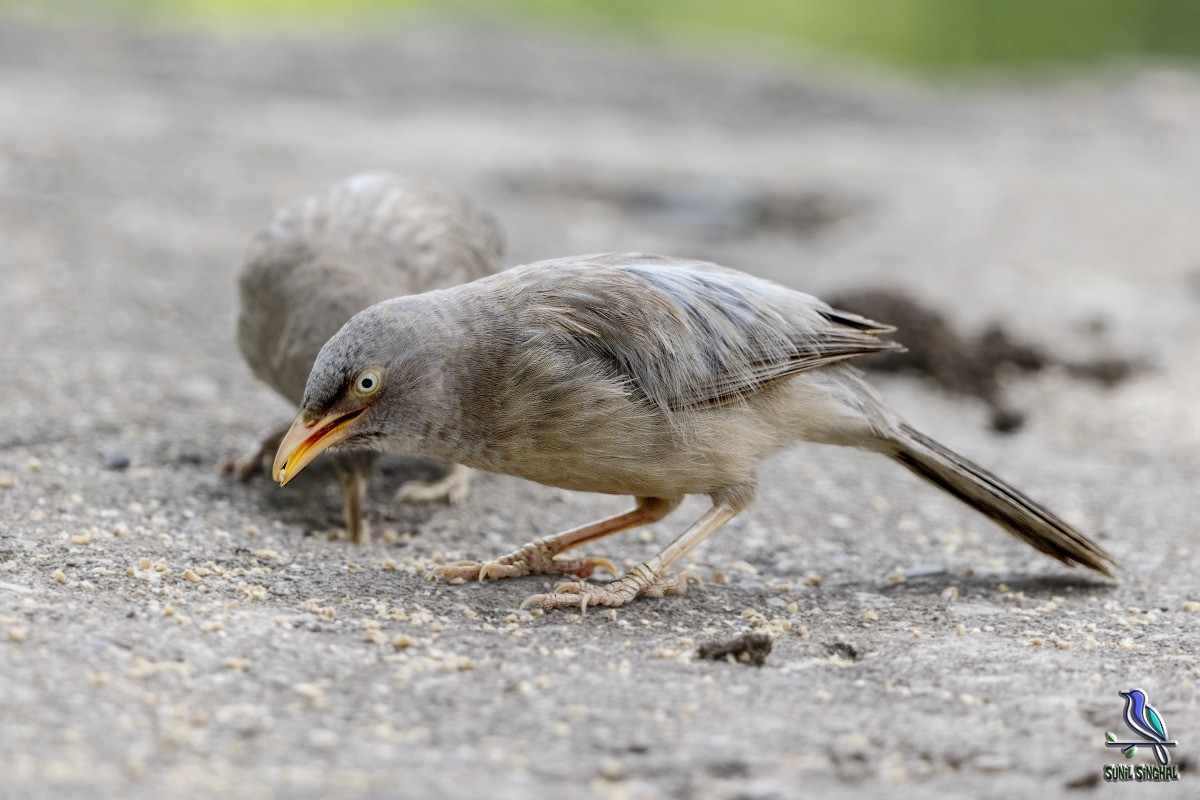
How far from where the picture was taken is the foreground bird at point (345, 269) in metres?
5.38

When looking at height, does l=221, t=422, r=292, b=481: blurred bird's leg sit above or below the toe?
above

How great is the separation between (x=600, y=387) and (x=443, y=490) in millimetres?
1554

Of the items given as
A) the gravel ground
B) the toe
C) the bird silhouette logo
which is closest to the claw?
the gravel ground

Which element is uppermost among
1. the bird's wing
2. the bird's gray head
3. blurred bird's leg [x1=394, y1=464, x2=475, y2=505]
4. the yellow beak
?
the bird's wing

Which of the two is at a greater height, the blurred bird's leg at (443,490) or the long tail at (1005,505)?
the long tail at (1005,505)

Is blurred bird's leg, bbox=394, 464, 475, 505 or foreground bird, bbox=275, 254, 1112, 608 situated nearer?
foreground bird, bbox=275, 254, 1112, 608

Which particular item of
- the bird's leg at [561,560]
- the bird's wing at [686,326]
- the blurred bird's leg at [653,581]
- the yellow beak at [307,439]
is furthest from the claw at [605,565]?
the yellow beak at [307,439]

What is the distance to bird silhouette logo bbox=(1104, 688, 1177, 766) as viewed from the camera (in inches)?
130

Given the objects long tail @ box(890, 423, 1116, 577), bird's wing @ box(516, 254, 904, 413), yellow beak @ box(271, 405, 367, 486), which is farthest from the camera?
long tail @ box(890, 423, 1116, 577)

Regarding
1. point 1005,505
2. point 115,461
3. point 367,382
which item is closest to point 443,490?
point 115,461

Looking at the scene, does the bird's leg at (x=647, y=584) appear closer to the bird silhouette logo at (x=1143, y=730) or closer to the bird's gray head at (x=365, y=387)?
the bird's gray head at (x=365, y=387)

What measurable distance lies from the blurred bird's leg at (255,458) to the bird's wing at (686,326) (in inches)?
57.4

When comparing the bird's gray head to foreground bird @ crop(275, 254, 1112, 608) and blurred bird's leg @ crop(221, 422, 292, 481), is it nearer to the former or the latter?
foreground bird @ crop(275, 254, 1112, 608)

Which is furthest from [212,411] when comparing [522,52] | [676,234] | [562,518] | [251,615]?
[522,52]
